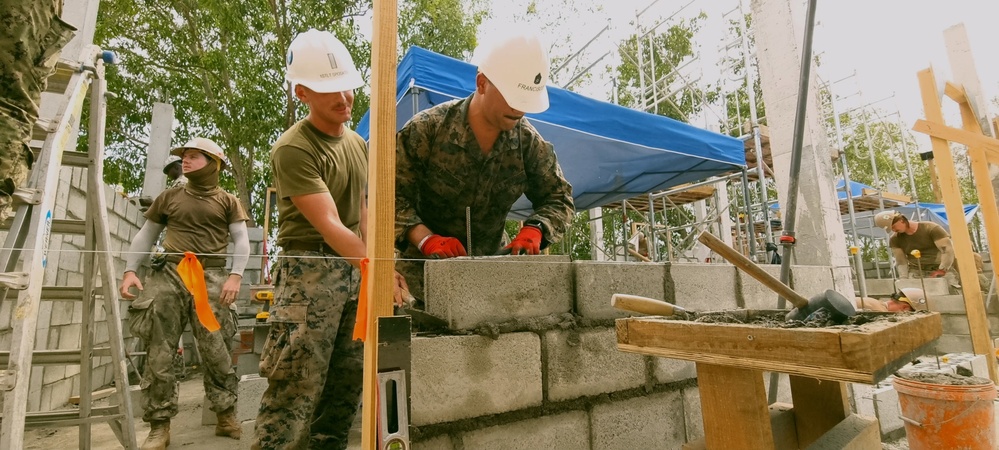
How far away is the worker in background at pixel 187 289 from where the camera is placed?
Result: 9.89ft

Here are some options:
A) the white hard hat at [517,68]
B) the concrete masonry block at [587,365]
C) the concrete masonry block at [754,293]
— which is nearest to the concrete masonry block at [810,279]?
the concrete masonry block at [754,293]

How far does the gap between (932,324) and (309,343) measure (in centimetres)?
206

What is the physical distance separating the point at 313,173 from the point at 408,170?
1.34 ft

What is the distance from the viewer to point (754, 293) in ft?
8.95

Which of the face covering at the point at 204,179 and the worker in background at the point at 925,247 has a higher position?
the face covering at the point at 204,179

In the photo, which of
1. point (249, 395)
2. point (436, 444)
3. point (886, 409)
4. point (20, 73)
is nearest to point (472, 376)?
point (436, 444)

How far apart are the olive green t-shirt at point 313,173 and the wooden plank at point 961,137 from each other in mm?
4323

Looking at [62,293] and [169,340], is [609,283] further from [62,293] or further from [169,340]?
[169,340]

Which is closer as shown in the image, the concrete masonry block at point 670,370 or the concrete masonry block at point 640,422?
the concrete masonry block at point 640,422

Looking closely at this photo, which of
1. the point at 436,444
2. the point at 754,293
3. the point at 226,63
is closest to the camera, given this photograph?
the point at 436,444

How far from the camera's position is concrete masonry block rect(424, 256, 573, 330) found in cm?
173

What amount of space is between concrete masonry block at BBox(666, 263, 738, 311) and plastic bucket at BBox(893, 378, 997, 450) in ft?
2.87

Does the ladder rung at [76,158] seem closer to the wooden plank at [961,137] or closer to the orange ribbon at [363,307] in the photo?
the orange ribbon at [363,307]

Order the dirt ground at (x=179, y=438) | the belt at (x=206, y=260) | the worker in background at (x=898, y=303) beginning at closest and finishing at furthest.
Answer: the dirt ground at (x=179, y=438) → the belt at (x=206, y=260) → the worker in background at (x=898, y=303)
